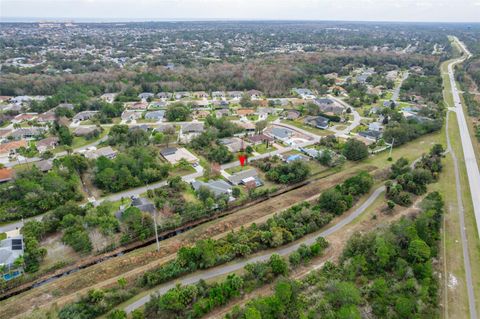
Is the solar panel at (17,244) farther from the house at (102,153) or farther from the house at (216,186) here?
the house at (102,153)

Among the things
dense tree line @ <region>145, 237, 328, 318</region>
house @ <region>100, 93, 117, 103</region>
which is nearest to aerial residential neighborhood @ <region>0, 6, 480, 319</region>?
dense tree line @ <region>145, 237, 328, 318</region>

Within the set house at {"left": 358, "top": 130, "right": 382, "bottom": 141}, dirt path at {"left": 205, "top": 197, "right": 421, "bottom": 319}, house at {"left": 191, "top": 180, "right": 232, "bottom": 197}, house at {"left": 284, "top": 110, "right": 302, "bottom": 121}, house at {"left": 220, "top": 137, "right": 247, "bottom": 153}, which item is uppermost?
house at {"left": 284, "top": 110, "right": 302, "bottom": 121}

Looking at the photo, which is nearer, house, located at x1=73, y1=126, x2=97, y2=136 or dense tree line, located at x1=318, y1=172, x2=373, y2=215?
dense tree line, located at x1=318, y1=172, x2=373, y2=215

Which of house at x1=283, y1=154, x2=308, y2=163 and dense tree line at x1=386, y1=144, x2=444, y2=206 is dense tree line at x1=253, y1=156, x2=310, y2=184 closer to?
house at x1=283, y1=154, x2=308, y2=163

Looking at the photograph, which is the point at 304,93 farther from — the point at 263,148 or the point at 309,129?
the point at 263,148

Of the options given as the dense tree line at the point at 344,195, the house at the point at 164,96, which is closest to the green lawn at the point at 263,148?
→ the dense tree line at the point at 344,195

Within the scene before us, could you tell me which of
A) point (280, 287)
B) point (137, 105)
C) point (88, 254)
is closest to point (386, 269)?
point (280, 287)

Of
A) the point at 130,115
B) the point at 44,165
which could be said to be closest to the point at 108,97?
the point at 130,115
